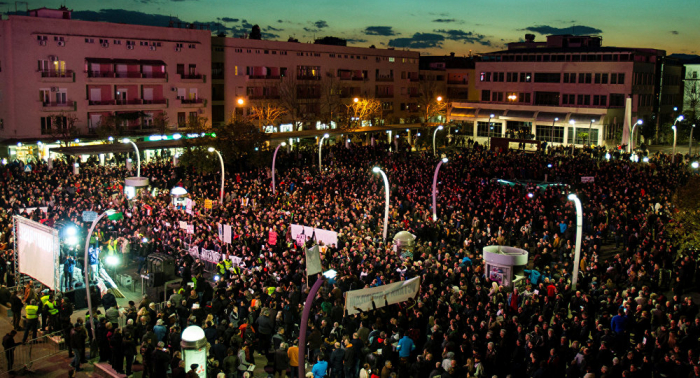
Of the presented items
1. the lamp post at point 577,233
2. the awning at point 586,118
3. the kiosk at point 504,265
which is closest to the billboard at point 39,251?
the kiosk at point 504,265

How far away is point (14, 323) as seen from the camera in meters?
17.1

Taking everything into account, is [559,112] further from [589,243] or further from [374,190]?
[589,243]

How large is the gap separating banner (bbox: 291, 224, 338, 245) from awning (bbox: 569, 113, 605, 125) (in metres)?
44.7

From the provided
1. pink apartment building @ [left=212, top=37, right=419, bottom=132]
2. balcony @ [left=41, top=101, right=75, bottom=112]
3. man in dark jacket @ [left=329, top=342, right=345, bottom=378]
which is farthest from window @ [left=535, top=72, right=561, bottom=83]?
man in dark jacket @ [left=329, top=342, right=345, bottom=378]

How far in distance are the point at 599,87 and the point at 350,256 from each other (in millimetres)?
49534

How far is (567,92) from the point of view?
63281mm

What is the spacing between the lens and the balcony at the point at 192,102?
183ft

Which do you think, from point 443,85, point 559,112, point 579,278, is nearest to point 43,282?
point 579,278

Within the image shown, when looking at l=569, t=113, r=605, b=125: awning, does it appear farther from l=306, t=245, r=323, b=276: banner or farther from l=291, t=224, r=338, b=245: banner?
l=306, t=245, r=323, b=276: banner

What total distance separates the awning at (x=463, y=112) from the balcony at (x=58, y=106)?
4054cm

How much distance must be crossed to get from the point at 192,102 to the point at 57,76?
12.3m

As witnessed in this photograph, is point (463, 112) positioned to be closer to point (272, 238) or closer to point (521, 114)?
point (521, 114)

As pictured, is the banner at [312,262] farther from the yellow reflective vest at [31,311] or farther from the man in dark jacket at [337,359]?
the yellow reflective vest at [31,311]

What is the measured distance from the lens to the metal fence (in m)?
14.5
